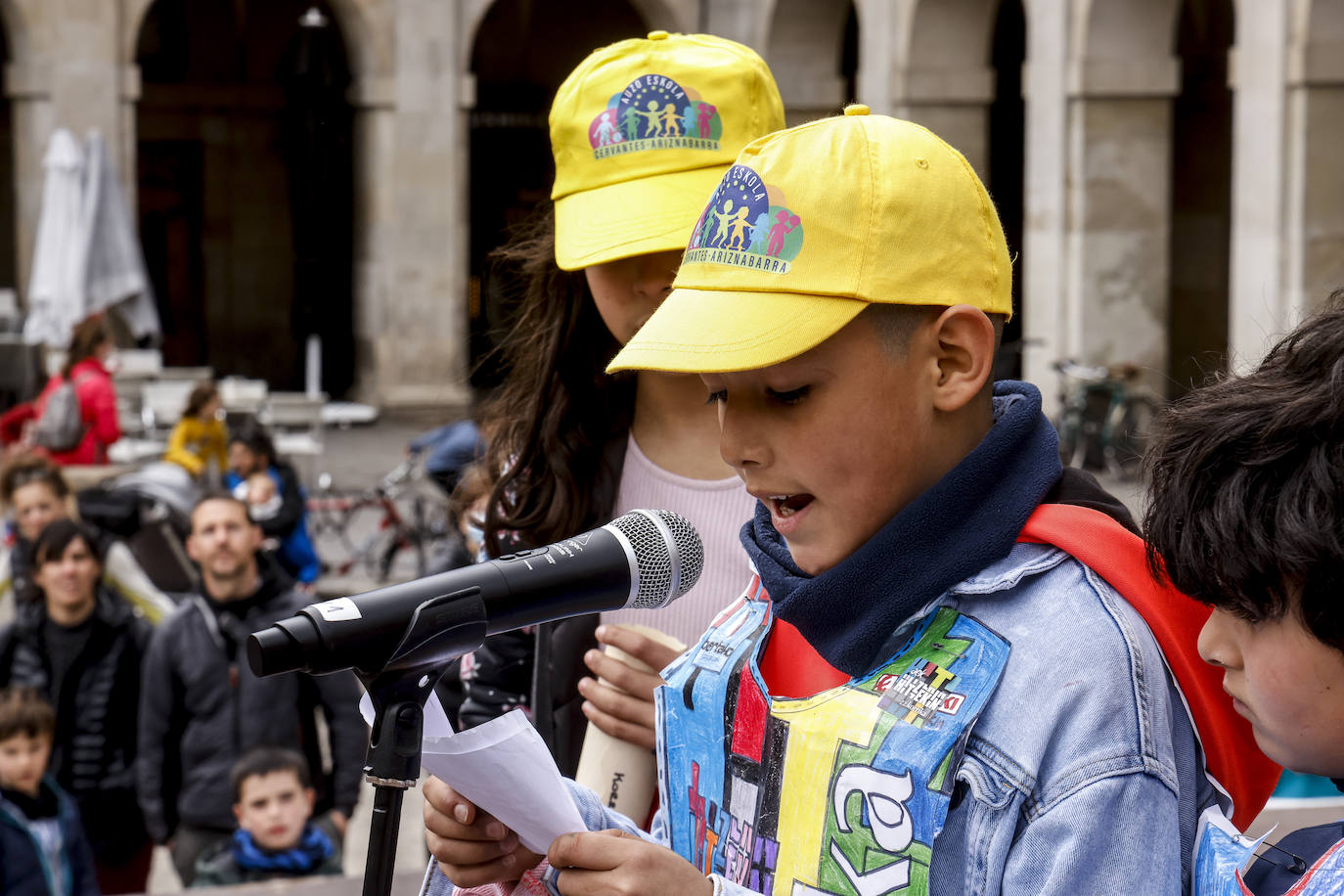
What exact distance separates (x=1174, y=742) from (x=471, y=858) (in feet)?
2.17

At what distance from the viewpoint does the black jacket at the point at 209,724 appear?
5336 mm

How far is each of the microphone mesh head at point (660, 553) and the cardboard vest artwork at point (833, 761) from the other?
0.11 metres

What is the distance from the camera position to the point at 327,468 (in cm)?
1600

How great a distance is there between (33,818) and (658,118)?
3568 millimetres

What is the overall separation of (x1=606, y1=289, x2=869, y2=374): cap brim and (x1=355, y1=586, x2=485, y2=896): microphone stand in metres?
0.29

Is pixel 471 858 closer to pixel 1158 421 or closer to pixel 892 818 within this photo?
pixel 892 818

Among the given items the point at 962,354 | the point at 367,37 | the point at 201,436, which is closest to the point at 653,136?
the point at 962,354

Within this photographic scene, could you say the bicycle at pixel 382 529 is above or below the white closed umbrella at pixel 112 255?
below

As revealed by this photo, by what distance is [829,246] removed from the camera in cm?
153

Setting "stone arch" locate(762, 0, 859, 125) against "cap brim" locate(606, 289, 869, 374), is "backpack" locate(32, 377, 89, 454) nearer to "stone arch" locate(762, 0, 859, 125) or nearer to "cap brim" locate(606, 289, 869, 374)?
"cap brim" locate(606, 289, 869, 374)

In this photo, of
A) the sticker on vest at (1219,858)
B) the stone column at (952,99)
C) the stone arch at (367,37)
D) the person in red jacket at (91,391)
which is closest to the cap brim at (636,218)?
the sticker on vest at (1219,858)

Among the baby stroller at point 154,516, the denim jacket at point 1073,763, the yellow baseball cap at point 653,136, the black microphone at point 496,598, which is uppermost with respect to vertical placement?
the yellow baseball cap at point 653,136

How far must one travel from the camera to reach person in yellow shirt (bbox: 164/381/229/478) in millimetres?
10398

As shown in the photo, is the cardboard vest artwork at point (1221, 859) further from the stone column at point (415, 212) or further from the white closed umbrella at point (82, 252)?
the stone column at point (415, 212)
